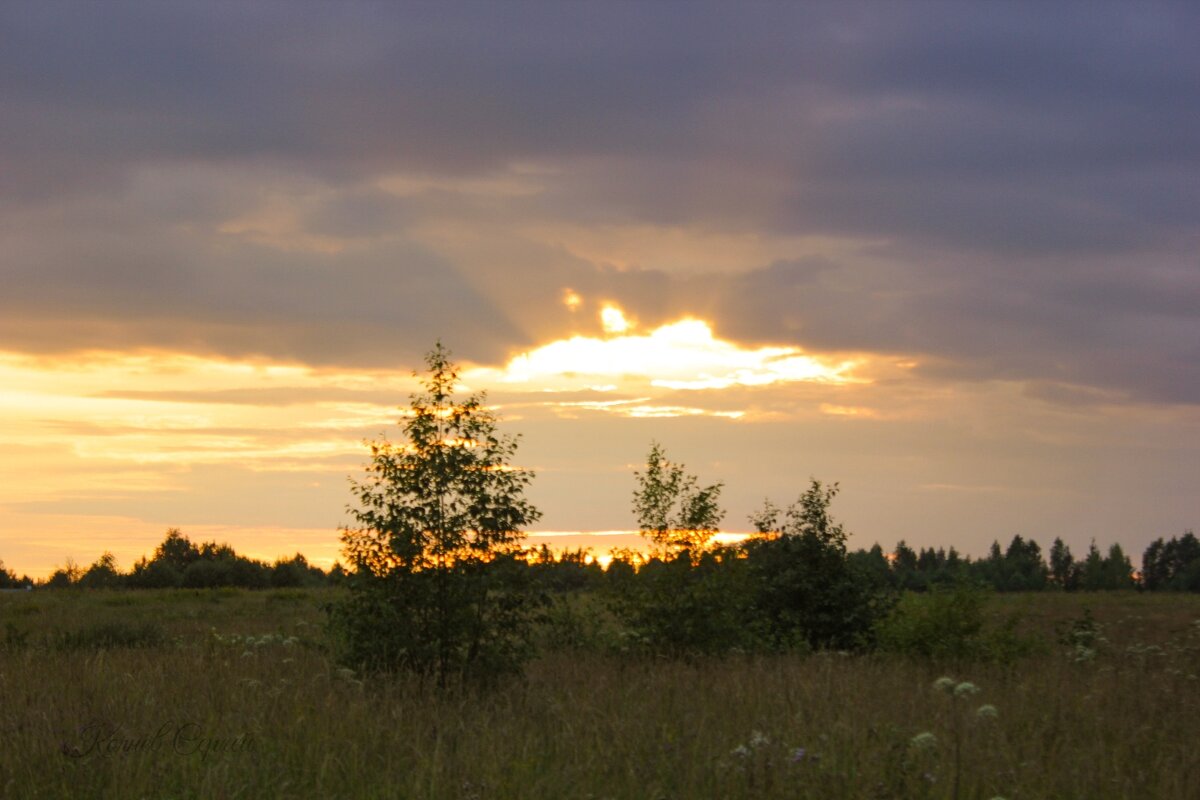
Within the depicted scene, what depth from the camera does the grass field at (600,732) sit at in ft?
24.5

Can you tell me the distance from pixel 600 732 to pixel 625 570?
8.03 m

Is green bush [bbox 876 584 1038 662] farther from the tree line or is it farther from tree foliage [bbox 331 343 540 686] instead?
tree foliage [bbox 331 343 540 686]

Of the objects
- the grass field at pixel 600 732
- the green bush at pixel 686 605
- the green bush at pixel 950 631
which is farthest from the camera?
the green bush at pixel 950 631

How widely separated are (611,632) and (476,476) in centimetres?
604

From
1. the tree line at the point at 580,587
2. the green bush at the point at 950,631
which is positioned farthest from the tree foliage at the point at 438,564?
the green bush at the point at 950,631

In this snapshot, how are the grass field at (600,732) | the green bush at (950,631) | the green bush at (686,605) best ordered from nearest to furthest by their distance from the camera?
1. the grass field at (600,732)
2. the green bush at (686,605)
3. the green bush at (950,631)

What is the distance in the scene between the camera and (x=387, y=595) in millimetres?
11992

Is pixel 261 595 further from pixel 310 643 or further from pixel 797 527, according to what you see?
pixel 797 527

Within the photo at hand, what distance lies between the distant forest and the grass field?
2.15 m

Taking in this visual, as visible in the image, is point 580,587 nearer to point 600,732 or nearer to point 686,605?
point 686,605

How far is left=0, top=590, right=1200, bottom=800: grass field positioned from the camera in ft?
24.5

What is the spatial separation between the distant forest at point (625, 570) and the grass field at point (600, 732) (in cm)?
215

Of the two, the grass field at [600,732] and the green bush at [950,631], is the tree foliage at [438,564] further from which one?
the green bush at [950,631]

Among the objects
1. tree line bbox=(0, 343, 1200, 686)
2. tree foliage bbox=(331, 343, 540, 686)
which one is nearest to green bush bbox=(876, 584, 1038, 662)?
tree line bbox=(0, 343, 1200, 686)
